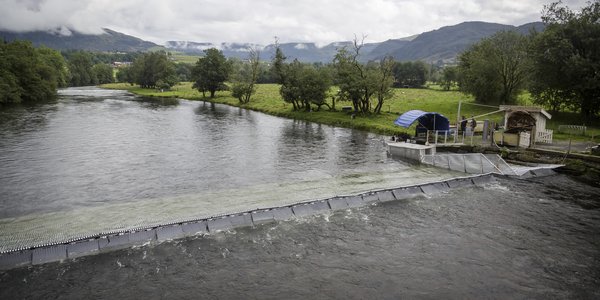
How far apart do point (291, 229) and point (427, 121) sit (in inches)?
1106

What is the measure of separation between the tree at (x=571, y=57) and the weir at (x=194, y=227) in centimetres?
2828

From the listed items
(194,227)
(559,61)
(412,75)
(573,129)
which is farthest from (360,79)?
(412,75)

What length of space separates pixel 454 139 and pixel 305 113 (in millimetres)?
34945

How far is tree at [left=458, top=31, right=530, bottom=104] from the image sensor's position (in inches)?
2289

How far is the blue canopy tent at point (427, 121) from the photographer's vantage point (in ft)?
138

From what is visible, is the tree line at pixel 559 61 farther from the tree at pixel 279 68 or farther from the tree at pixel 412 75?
the tree at pixel 412 75

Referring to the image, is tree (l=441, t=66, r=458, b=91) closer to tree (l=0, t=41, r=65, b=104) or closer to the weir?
the weir

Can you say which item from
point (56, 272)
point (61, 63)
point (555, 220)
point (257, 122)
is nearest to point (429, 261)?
point (555, 220)

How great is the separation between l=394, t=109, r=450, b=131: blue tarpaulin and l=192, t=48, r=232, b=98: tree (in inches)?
2926

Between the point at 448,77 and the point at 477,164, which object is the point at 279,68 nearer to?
the point at 477,164

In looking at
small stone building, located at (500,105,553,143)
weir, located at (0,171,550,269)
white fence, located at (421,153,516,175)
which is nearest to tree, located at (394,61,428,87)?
small stone building, located at (500,105,553,143)

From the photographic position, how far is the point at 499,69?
2365 inches

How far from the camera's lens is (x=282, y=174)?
1268 inches

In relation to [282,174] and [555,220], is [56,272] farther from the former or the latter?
[555,220]
